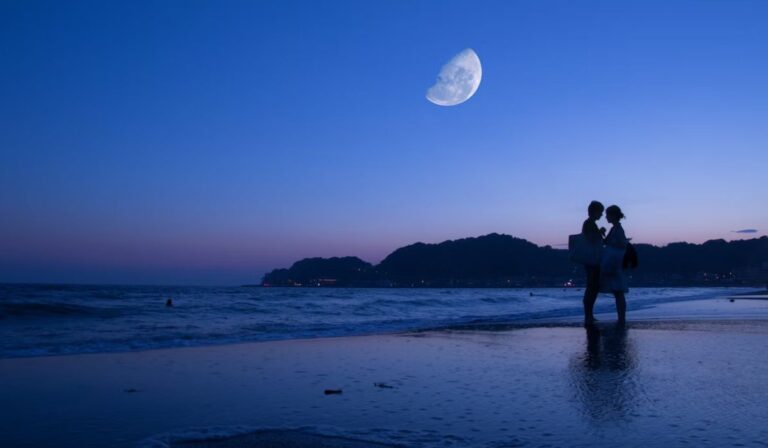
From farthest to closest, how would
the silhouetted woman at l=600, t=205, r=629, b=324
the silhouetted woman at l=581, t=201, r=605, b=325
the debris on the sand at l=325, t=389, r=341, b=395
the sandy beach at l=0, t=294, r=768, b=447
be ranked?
1. the silhouetted woman at l=581, t=201, r=605, b=325
2. the silhouetted woman at l=600, t=205, r=629, b=324
3. the debris on the sand at l=325, t=389, r=341, b=395
4. the sandy beach at l=0, t=294, r=768, b=447

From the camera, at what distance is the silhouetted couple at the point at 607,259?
8.71 meters

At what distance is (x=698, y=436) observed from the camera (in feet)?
8.45

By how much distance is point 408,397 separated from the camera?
3.64 m

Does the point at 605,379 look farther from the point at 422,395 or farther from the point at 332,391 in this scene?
the point at 332,391

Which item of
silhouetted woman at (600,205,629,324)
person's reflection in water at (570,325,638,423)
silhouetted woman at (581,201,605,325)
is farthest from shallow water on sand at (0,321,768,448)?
silhouetted woman at (581,201,605,325)

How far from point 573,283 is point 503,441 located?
189 metres

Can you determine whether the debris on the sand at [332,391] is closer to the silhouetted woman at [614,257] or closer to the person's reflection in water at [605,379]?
the person's reflection in water at [605,379]

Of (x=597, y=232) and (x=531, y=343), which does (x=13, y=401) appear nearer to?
(x=531, y=343)

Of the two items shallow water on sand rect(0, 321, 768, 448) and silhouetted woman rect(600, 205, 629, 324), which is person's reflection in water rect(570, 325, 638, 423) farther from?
silhouetted woman rect(600, 205, 629, 324)

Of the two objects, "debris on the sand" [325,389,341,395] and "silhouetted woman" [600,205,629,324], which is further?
"silhouetted woman" [600,205,629,324]

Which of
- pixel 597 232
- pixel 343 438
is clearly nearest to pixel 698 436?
pixel 343 438

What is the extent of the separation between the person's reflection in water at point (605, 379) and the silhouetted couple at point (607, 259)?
2.29 m

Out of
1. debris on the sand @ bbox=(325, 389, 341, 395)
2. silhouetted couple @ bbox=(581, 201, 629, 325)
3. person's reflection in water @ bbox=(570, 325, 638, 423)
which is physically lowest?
debris on the sand @ bbox=(325, 389, 341, 395)

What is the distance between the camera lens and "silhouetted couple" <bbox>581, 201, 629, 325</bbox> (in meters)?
8.71
